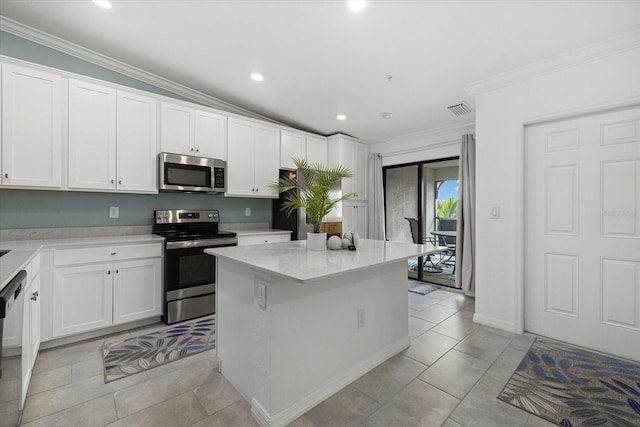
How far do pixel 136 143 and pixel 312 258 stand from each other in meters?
2.50

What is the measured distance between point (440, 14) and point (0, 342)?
10.4 ft

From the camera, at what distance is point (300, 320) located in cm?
173

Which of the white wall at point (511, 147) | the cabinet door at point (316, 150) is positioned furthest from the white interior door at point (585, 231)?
the cabinet door at point (316, 150)

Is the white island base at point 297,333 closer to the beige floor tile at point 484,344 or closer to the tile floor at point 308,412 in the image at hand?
the tile floor at point 308,412

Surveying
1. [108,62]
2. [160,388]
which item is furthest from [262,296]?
[108,62]

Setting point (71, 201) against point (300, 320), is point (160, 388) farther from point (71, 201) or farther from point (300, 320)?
point (71, 201)

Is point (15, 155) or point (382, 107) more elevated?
point (382, 107)

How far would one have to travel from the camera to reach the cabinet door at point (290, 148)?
14.1 feet

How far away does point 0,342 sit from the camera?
116 centimetres

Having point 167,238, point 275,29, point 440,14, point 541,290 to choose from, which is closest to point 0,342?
point 167,238

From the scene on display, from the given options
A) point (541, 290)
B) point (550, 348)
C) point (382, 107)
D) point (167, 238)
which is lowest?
point (550, 348)

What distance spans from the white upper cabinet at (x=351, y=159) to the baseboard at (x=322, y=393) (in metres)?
3.01

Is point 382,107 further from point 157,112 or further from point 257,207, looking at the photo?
point 157,112

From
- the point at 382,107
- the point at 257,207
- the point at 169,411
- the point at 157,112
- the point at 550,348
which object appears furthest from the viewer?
the point at 257,207
